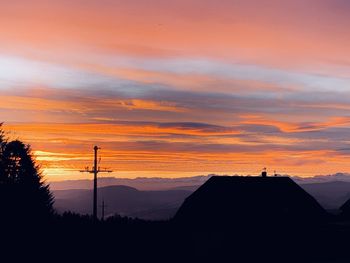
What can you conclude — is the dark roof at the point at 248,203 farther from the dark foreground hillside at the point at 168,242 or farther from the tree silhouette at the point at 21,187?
the tree silhouette at the point at 21,187

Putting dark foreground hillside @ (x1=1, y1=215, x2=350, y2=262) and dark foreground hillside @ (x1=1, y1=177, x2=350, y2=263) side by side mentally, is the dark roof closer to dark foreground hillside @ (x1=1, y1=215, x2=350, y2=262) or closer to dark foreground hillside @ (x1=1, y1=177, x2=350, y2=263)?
dark foreground hillside @ (x1=1, y1=177, x2=350, y2=263)

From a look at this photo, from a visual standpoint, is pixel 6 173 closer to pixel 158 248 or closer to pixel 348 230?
pixel 158 248

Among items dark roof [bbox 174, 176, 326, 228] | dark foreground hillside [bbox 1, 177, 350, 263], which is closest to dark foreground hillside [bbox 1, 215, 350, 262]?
dark foreground hillside [bbox 1, 177, 350, 263]

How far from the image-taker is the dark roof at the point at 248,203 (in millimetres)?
51594

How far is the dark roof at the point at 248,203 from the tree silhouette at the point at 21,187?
12.6 m

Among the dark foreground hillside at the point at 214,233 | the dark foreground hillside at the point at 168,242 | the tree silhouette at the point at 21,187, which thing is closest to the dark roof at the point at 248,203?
the dark foreground hillside at the point at 214,233

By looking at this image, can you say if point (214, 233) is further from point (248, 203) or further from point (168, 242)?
point (168, 242)

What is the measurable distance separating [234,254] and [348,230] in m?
9.39

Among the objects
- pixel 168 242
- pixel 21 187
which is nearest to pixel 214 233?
pixel 168 242

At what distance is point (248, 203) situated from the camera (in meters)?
52.9

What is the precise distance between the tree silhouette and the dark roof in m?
12.6

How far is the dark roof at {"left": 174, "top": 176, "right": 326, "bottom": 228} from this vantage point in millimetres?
51594

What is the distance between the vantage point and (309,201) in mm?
55594

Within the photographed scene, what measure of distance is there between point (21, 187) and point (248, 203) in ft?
71.6
